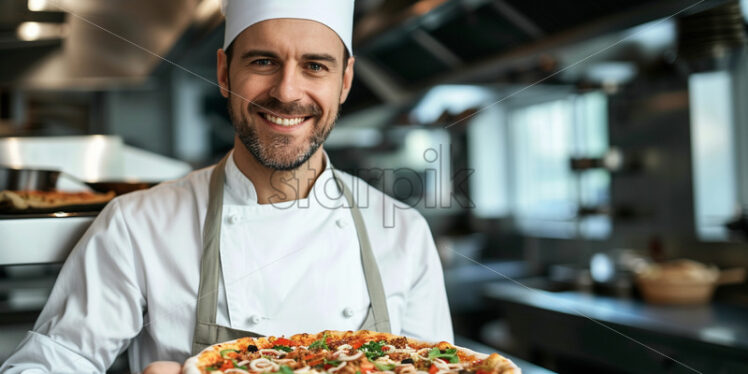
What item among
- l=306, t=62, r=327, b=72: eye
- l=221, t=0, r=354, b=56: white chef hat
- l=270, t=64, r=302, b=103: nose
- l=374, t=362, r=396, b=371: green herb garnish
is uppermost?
l=221, t=0, r=354, b=56: white chef hat

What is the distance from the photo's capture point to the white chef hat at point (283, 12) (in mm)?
1235

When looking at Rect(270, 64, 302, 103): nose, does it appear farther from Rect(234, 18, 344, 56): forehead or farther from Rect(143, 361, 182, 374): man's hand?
Rect(143, 361, 182, 374): man's hand

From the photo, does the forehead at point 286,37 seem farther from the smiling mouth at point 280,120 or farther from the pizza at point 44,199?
the pizza at point 44,199

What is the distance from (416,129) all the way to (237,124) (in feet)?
11.9

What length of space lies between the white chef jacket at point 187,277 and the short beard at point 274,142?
93mm

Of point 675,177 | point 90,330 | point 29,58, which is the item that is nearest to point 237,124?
point 90,330

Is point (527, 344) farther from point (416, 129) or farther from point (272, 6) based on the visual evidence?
point (272, 6)

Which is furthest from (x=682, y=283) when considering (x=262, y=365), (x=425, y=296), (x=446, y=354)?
(x=262, y=365)

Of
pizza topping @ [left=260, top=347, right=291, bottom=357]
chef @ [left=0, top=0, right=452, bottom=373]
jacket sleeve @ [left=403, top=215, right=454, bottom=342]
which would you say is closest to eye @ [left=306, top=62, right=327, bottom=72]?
chef @ [left=0, top=0, right=452, bottom=373]

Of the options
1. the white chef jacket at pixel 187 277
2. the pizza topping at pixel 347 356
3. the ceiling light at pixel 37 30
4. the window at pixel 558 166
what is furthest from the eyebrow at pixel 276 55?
the window at pixel 558 166

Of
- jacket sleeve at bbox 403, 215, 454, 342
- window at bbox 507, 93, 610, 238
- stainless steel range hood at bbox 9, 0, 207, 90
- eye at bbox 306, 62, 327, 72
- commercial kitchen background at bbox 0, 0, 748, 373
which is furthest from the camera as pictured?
window at bbox 507, 93, 610, 238

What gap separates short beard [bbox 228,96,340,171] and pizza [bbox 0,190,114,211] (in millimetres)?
410

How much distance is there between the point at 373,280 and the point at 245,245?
29cm

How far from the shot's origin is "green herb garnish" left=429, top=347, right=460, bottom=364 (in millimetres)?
1000
